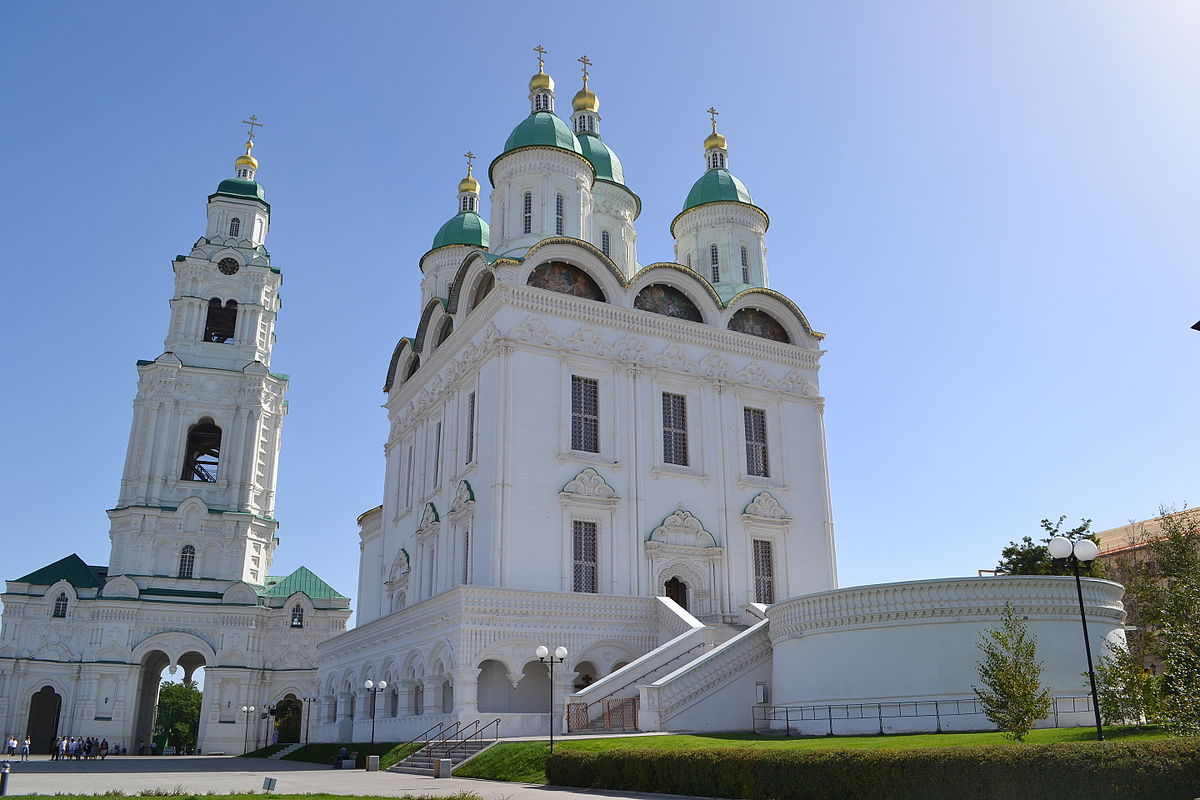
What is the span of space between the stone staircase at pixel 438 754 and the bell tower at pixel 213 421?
2685cm

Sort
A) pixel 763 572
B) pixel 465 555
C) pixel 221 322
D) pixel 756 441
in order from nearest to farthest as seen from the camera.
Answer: pixel 465 555
pixel 763 572
pixel 756 441
pixel 221 322

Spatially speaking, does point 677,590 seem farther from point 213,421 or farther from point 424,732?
point 213,421

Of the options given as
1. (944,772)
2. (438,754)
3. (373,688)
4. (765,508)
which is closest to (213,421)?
(373,688)

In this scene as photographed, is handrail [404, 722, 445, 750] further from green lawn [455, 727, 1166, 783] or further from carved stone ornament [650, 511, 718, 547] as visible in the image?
carved stone ornament [650, 511, 718, 547]

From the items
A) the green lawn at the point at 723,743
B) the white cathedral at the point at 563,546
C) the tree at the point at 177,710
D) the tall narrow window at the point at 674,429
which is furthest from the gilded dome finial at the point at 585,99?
the tree at the point at 177,710

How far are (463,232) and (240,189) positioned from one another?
57.9 feet

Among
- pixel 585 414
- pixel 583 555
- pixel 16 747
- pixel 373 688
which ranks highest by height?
pixel 585 414

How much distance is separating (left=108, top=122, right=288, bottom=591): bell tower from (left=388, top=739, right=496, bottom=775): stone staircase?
88.1ft

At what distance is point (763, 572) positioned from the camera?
30953mm

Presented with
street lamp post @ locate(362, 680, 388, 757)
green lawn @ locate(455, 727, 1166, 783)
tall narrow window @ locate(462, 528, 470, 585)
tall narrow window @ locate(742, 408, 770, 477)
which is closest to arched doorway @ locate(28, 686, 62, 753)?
street lamp post @ locate(362, 680, 388, 757)

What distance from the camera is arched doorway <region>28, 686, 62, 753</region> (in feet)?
147

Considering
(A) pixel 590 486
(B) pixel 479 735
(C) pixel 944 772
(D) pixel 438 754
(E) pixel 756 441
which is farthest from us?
(E) pixel 756 441

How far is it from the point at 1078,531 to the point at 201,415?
4014 centimetres

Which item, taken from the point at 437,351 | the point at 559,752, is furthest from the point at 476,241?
the point at 559,752
